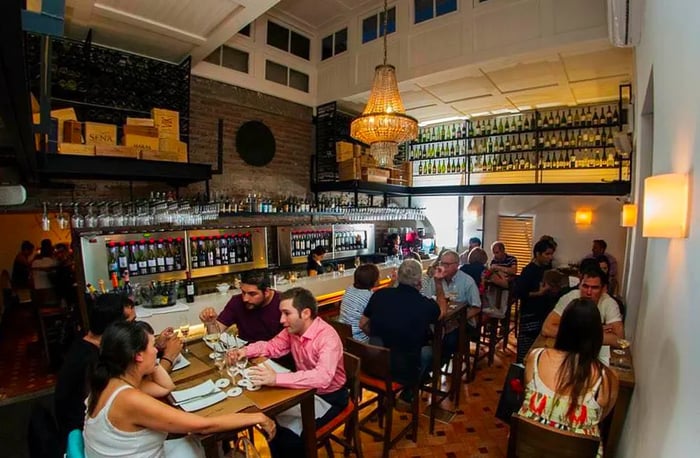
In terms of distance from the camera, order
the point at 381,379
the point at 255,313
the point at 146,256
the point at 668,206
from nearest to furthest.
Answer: the point at 668,206 < the point at 381,379 < the point at 255,313 < the point at 146,256

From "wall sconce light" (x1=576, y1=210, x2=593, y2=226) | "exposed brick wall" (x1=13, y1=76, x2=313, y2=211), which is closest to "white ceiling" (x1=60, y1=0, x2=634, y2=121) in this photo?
"exposed brick wall" (x1=13, y1=76, x2=313, y2=211)

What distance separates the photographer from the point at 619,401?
2.34 meters

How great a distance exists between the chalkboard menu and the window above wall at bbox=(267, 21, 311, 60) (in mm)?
2047

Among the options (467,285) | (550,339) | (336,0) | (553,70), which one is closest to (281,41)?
(336,0)

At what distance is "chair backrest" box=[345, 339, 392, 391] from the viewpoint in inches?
105

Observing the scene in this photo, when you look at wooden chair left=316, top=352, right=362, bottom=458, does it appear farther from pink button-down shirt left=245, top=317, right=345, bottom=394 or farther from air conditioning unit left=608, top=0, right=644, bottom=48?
air conditioning unit left=608, top=0, right=644, bottom=48

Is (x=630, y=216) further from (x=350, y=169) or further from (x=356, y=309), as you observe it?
(x=350, y=169)

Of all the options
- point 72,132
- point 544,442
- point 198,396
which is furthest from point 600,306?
point 72,132

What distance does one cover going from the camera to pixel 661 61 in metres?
2.04

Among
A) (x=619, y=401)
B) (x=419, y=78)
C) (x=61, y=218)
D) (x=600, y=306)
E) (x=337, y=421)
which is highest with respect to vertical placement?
(x=419, y=78)

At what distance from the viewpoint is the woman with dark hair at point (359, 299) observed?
11.3 ft

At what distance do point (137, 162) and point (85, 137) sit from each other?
Answer: 0.57m

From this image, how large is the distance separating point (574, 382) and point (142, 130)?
4975 millimetres

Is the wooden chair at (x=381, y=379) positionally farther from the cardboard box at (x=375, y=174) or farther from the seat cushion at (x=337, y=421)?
the cardboard box at (x=375, y=174)
